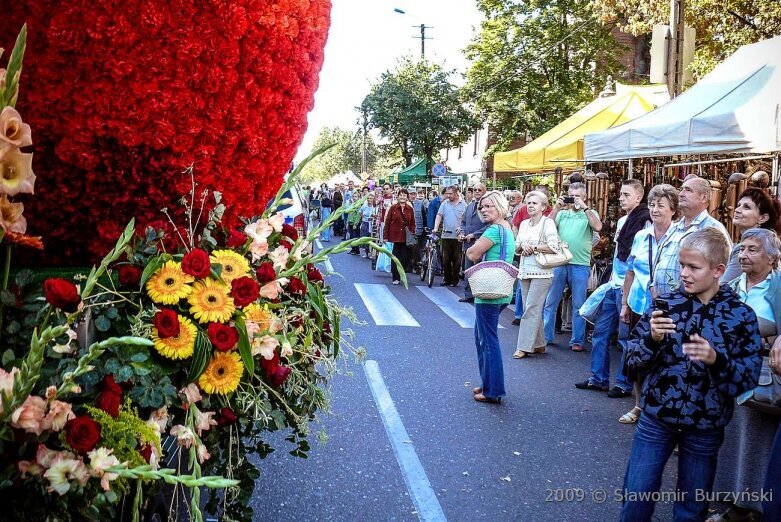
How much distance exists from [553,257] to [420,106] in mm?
29803

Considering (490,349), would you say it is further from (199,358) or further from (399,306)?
(399,306)

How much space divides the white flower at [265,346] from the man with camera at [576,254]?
6910mm

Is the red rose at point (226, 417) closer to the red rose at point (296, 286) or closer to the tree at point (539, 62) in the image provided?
the red rose at point (296, 286)

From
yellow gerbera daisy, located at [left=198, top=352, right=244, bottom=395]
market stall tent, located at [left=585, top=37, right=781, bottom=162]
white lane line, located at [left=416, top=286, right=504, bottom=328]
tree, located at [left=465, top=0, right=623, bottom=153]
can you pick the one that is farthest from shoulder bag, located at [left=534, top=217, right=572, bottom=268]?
tree, located at [left=465, top=0, right=623, bottom=153]

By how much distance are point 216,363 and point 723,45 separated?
68.8 feet

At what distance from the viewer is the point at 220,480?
5.26ft

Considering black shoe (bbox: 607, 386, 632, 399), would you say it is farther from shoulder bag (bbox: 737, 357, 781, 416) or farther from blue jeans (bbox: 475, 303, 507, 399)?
shoulder bag (bbox: 737, 357, 781, 416)

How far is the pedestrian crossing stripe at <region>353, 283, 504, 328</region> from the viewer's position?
1102cm

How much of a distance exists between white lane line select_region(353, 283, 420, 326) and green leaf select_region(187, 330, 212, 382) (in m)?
8.27

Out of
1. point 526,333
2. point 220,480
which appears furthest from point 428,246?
point 220,480

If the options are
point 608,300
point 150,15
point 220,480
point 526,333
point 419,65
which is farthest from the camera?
point 419,65

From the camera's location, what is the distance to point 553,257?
28.0 ft

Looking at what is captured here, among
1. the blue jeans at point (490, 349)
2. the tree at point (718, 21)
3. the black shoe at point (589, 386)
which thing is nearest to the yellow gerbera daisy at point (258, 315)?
the blue jeans at point (490, 349)

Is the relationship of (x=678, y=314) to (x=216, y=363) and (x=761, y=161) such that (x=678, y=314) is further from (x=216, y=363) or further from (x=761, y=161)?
(x=761, y=161)
